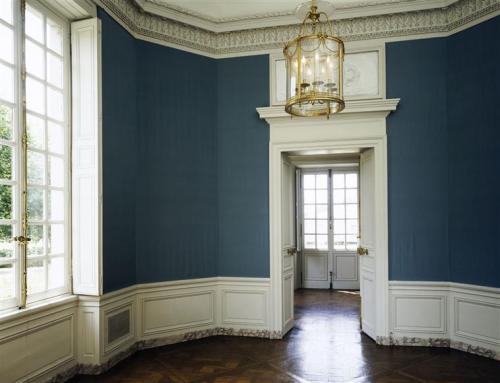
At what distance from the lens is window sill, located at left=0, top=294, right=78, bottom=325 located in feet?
10.4

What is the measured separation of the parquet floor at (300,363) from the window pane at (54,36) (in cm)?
301

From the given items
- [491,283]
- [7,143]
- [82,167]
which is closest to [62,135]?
[82,167]

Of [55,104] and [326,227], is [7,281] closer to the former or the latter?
[55,104]

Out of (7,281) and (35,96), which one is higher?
(35,96)

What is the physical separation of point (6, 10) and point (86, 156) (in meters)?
1.34

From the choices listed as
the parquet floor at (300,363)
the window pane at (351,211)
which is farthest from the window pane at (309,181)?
the parquet floor at (300,363)

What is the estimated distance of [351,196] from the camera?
8523mm

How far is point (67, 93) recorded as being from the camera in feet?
13.4

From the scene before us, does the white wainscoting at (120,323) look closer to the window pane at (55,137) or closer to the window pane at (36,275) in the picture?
the window pane at (36,275)

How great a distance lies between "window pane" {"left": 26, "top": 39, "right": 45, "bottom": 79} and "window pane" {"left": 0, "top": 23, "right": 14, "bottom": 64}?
208mm

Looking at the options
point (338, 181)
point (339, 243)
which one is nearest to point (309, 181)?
point (338, 181)

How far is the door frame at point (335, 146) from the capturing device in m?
4.90

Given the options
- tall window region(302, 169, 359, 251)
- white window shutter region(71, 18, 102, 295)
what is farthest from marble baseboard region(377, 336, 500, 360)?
tall window region(302, 169, 359, 251)

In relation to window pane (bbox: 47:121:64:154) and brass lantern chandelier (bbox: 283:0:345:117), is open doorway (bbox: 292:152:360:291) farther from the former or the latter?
brass lantern chandelier (bbox: 283:0:345:117)
